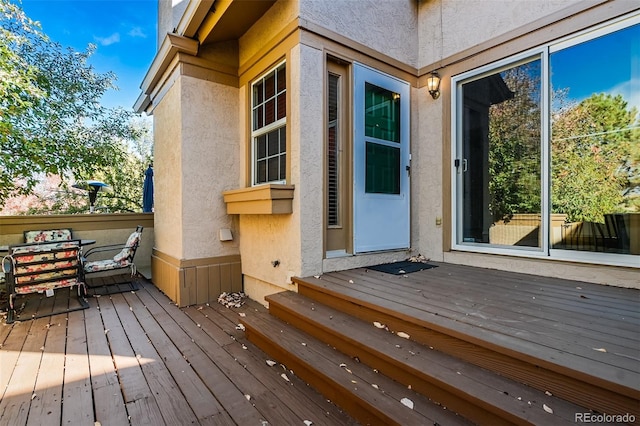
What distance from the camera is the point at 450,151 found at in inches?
150

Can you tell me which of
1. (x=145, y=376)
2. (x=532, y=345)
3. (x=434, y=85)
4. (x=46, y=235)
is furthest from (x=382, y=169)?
(x=46, y=235)

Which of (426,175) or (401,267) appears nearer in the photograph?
(401,267)

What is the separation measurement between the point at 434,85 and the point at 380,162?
1287 mm

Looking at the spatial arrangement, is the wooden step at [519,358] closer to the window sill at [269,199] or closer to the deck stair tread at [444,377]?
the deck stair tread at [444,377]

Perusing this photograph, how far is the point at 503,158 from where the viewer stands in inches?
136

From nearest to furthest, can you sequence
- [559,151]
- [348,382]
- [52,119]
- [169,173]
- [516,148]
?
[348,382] < [559,151] < [516,148] < [169,173] < [52,119]

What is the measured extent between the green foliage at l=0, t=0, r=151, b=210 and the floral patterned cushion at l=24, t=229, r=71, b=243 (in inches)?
32.2

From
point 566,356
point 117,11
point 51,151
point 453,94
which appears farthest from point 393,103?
point 117,11

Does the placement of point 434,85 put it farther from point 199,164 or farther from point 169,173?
point 169,173

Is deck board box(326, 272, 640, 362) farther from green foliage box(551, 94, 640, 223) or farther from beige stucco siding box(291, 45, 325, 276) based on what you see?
A: green foliage box(551, 94, 640, 223)

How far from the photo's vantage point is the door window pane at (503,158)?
3213 millimetres

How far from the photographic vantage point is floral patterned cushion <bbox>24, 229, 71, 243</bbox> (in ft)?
15.5

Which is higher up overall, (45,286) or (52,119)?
(52,119)

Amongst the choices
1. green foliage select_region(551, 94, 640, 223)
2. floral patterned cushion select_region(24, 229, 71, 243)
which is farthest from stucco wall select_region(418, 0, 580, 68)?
floral patterned cushion select_region(24, 229, 71, 243)
